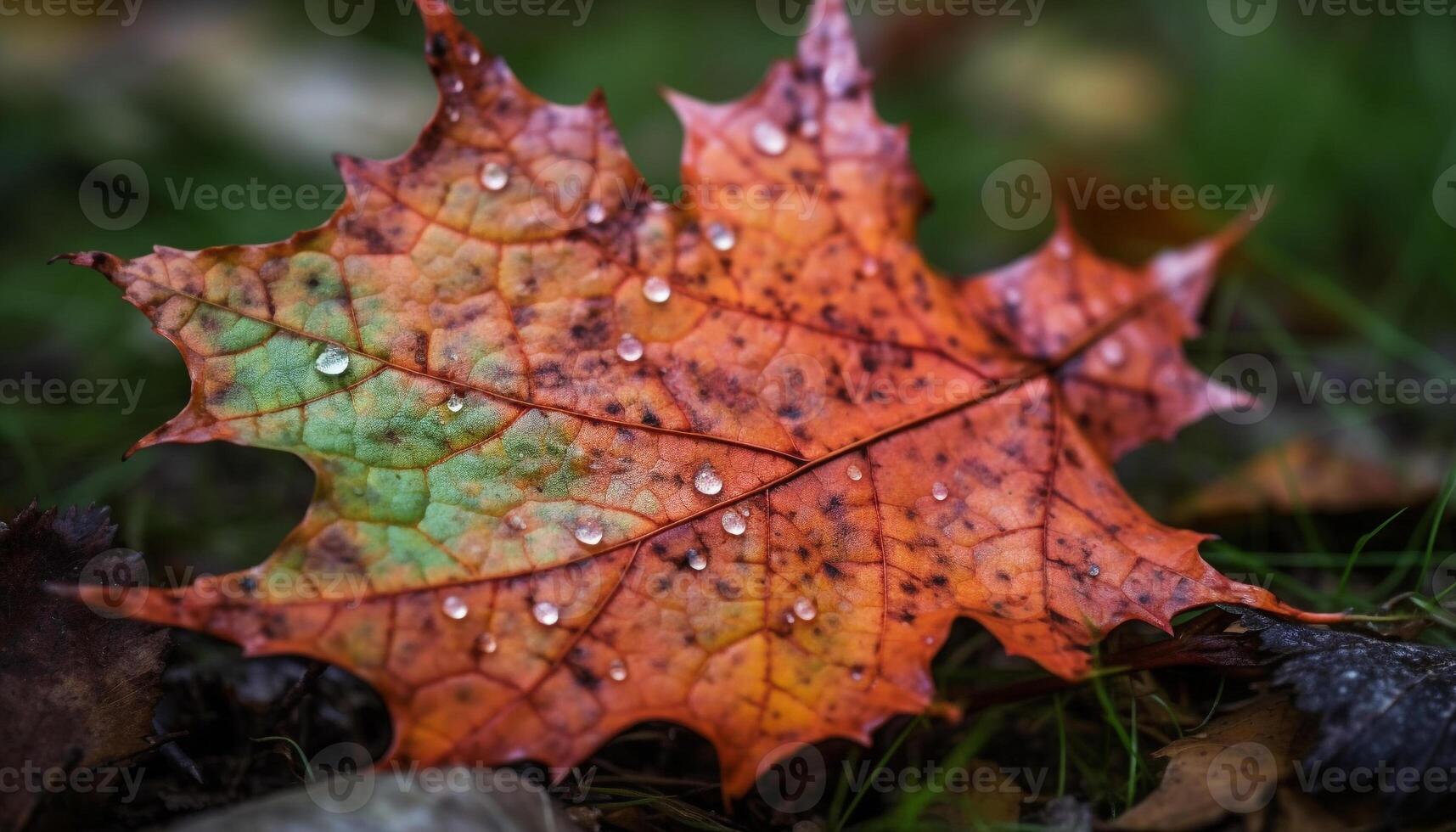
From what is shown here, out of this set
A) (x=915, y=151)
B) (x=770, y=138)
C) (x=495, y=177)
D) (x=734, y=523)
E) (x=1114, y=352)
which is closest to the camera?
(x=734, y=523)

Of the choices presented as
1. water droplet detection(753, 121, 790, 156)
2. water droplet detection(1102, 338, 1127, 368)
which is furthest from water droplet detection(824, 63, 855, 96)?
water droplet detection(1102, 338, 1127, 368)

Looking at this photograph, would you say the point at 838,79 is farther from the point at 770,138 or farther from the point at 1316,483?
the point at 1316,483

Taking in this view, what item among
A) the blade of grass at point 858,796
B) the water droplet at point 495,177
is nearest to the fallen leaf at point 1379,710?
the blade of grass at point 858,796

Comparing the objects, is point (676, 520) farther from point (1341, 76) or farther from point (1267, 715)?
point (1341, 76)

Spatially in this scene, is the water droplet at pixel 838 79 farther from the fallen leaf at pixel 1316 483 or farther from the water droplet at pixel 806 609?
the fallen leaf at pixel 1316 483

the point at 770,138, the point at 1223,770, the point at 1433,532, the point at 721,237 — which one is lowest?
the point at 1223,770

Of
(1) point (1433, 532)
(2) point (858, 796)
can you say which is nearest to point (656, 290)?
(2) point (858, 796)

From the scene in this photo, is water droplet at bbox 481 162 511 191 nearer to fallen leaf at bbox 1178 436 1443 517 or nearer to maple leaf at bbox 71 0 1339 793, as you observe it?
maple leaf at bbox 71 0 1339 793
